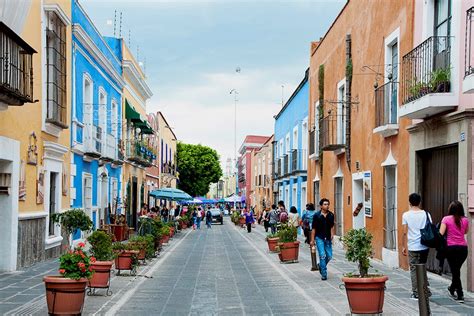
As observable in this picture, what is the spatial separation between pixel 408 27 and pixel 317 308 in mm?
7090

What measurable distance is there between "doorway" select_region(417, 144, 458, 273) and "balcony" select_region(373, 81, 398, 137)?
1670mm

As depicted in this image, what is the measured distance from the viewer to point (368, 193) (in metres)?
16.6

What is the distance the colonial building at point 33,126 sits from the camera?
11.8 metres

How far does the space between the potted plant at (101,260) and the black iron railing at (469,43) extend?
6.31 metres

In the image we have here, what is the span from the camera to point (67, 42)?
1686cm

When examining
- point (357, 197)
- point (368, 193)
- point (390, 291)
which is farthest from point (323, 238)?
point (357, 197)

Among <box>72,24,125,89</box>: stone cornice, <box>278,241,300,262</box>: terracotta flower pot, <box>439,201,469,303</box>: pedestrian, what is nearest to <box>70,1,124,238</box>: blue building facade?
<box>72,24,125,89</box>: stone cornice

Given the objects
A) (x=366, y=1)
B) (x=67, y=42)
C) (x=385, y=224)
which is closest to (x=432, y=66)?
(x=385, y=224)

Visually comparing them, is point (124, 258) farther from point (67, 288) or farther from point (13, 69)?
point (67, 288)

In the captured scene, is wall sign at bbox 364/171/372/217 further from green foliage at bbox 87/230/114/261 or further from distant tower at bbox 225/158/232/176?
distant tower at bbox 225/158/232/176

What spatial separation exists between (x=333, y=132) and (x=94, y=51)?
831 cm

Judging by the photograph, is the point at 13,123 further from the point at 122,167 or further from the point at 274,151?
the point at 274,151

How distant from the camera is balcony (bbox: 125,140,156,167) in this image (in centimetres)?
2783

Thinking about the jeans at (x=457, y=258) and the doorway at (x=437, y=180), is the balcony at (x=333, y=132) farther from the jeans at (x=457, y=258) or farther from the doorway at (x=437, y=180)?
the jeans at (x=457, y=258)
